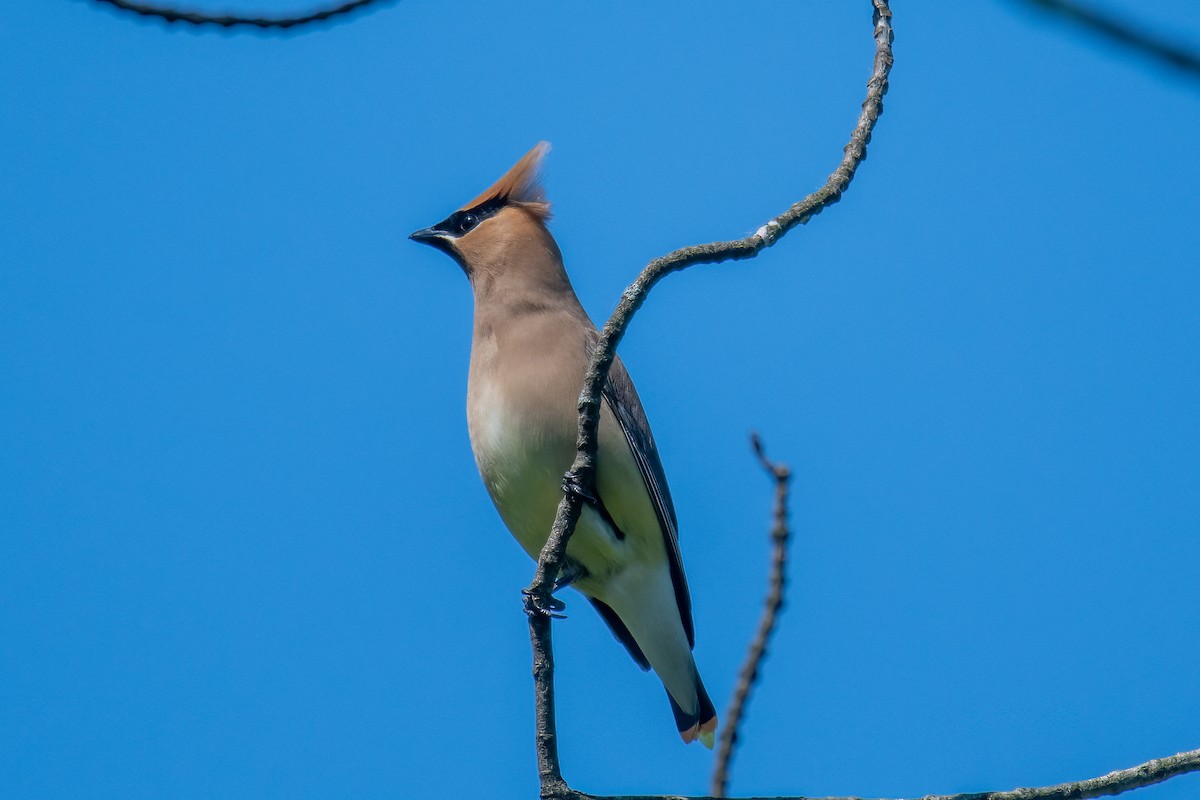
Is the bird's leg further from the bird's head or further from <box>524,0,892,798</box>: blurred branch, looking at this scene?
the bird's head

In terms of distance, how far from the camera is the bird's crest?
566cm

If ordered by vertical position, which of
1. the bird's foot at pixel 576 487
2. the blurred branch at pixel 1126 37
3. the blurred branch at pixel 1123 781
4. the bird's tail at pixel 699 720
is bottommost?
the blurred branch at pixel 1123 781

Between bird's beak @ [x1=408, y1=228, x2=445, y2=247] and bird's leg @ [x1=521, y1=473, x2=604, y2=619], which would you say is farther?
bird's beak @ [x1=408, y1=228, x2=445, y2=247]

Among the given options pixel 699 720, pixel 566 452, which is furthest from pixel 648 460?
pixel 699 720

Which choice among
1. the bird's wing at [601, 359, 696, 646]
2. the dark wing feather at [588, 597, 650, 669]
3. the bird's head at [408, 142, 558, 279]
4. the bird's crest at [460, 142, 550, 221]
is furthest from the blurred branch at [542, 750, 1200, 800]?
the bird's crest at [460, 142, 550, 221]

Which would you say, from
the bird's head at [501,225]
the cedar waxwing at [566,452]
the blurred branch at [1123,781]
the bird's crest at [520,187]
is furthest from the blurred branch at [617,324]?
the bird's crest at [520,187]

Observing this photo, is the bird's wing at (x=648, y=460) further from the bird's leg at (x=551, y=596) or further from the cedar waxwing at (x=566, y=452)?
the bird's leg at (x=551, y=596)

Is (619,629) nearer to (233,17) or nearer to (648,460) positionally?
(648,460)

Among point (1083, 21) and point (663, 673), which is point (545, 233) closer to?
point (663, 673)

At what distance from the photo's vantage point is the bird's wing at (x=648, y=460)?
15.3 feet

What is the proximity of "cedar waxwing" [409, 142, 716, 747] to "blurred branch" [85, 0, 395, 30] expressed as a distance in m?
1.92

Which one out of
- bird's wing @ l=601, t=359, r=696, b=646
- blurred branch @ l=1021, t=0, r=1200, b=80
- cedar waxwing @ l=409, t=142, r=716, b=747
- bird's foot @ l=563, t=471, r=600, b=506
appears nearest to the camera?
blurred branch @ l=1021, t=0, r=1200, b=80

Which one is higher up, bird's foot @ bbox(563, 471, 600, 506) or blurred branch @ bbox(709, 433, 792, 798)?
bird's foot @ bbox(563, 471, 600, 506)

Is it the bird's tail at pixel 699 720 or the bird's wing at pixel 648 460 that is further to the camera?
the bird's tail at pixel 699 720
